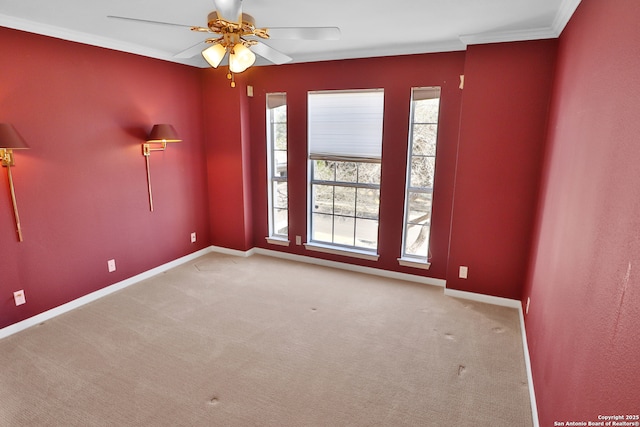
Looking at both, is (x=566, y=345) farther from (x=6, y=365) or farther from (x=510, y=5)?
(x=6, y=365)

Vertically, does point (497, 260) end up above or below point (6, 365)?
above

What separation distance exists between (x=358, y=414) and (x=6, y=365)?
102 inches

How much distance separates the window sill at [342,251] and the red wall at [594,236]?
2.07 metres

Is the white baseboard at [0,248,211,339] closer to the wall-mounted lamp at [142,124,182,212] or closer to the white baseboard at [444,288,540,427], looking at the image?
the wall-mounted lamp at [142,124,182,212]

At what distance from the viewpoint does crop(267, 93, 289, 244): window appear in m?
4.51

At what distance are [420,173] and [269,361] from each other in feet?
8.25

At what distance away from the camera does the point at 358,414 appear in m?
2.16

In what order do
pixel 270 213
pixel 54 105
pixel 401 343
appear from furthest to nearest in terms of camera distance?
pixel 270 213 → pixel 54 105 → pixel 401 343

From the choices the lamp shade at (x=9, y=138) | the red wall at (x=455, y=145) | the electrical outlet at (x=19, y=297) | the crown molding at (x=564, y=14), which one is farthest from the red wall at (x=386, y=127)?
the electrical outlet at (x=19, y=297)

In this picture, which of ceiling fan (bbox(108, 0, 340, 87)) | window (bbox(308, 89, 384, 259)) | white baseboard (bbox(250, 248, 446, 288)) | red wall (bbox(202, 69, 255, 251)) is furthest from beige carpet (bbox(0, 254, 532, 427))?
ceiling fan (bbox(108, 0, 340, 87))

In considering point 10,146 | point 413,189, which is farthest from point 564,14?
point 10,146

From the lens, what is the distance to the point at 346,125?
13.6 feet

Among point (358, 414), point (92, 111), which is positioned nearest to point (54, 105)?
point (92, 111)

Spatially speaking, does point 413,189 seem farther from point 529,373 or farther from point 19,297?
point 19,297
